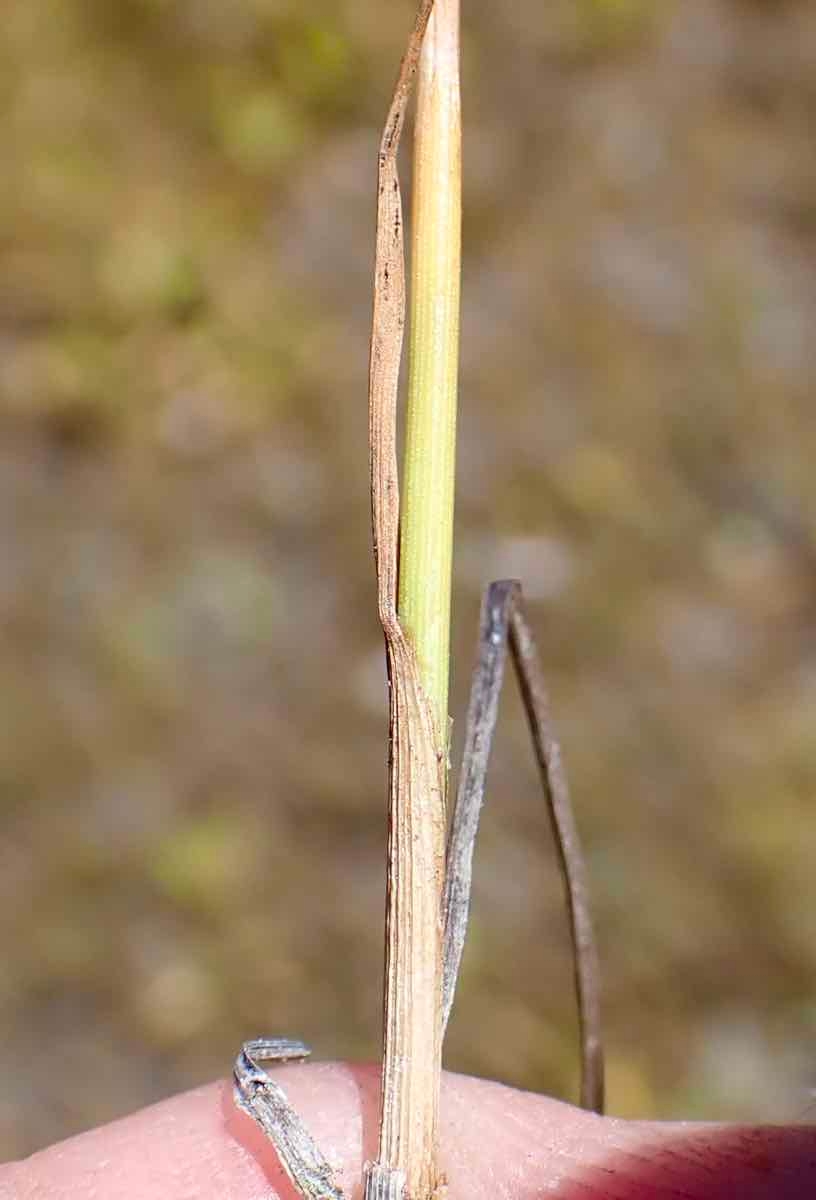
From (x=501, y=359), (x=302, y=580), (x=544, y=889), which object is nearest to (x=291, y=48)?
(x=501, y=359)

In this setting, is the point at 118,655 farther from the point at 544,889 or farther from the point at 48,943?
the point at 544,889

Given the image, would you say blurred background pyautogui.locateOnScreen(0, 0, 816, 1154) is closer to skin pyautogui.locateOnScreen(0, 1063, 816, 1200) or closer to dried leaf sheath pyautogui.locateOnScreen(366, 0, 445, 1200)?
skin pyautogui.locateOnScreen(0, 1063, 816, 1200)

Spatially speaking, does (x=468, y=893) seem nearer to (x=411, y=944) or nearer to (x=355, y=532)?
(x=411, y=944)

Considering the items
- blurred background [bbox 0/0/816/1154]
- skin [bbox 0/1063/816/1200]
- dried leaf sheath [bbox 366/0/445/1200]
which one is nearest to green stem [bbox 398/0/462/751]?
dried leaf sheath [bbox 366/0/445/1200]

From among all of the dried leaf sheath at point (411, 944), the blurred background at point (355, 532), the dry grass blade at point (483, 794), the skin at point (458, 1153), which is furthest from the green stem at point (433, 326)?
the blurred background at point (355, 532)

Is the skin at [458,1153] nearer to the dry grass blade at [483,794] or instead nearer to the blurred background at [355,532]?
the dry grass blade at [483,794]
